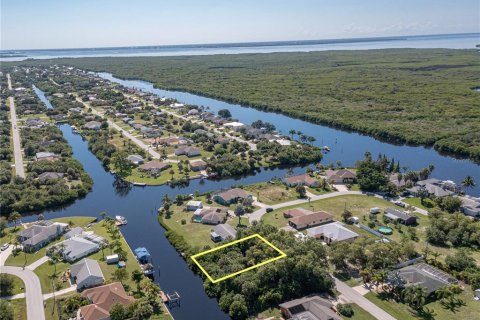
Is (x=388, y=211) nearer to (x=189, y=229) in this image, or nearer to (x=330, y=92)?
(x=189, y=229)

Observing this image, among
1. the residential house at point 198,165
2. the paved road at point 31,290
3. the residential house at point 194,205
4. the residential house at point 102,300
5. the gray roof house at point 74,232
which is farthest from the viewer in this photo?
the residential house at point 198,165

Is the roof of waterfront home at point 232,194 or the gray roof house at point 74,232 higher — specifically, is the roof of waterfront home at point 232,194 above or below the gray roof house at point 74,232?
above

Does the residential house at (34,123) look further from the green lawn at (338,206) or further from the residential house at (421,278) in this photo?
the residential house at (421,278)

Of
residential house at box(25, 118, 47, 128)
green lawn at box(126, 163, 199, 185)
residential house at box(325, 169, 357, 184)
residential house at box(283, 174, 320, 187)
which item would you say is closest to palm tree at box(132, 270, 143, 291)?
green lawn at box(126, 163, 199, 185)

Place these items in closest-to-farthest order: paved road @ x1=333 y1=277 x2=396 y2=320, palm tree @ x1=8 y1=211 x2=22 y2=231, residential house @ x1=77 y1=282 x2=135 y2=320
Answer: residential house @ x1=77 y1=282 x2=135 y2=320, paved road @ x1=333 y1=277 x2=396 y2=320, palm tree @ x1=8 y1=211 x2=22 y2=231

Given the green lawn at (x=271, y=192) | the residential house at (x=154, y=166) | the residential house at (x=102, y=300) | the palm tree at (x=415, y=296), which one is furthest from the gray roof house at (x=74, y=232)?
the palm tree at (x=415, y=296)

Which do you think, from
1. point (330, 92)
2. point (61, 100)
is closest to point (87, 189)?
point (61, 100)

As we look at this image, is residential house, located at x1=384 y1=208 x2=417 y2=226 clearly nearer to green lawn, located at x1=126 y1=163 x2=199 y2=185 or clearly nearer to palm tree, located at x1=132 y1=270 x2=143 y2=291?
palm tree, located at x1=132 y1=270 x2=143 y2=291
